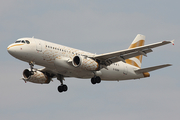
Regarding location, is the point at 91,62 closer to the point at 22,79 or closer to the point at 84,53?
the point at 84,53

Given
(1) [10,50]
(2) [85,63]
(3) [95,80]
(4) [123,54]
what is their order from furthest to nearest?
(3) [95,80] → (4) [123,54] → (2) [85,63] → (1) [10,50]

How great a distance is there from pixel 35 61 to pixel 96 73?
356 inches

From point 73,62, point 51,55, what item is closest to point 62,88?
point 73,62

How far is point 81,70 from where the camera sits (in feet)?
151

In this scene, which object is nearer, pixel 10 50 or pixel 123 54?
pixel 10 50

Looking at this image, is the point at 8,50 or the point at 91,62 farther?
the point at 91,62

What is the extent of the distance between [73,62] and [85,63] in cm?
162

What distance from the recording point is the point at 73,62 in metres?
44.5

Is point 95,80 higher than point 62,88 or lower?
lower

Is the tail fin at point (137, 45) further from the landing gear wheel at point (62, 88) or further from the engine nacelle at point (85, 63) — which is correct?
the landing gear wheel at point (62, 88)

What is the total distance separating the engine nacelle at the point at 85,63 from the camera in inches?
1759

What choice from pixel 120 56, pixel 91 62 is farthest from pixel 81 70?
pixel 120 56

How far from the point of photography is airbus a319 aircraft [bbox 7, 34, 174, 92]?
1687 inches

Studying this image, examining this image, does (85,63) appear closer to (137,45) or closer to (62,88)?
(62,88)
